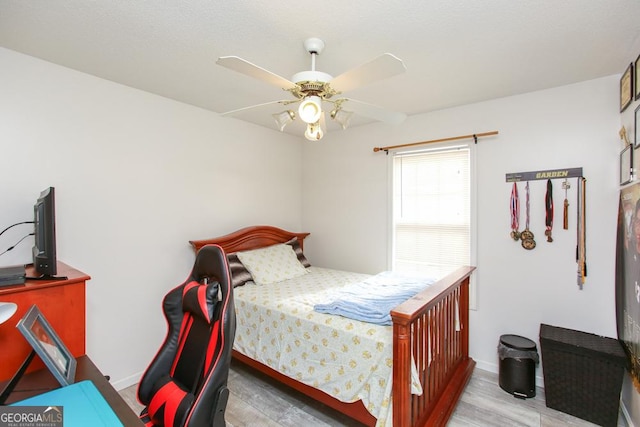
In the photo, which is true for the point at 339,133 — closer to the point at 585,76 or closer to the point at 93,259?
the point at 585,76

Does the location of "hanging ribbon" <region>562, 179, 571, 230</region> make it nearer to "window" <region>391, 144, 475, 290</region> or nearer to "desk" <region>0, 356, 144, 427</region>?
"window" <region>391, 144, 475, 290</region>

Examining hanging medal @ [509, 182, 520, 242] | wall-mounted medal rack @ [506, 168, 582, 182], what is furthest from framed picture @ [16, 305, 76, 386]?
wall-mounted medal rack @ [506, 168, 582, 182]

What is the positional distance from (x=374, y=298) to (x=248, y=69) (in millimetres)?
1700

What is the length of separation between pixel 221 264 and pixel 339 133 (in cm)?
282

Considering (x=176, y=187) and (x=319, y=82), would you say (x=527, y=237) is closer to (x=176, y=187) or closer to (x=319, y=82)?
(x=319, y=82)

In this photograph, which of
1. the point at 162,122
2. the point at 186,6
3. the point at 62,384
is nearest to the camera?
the point at 62,384

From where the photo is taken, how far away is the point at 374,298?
2.32 m

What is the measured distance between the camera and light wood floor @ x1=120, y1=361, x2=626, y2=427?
213 centimetres

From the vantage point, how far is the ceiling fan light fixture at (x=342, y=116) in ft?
6.22

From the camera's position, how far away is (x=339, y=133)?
3834mm

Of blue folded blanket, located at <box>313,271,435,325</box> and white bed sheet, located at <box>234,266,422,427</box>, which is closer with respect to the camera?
white bed sheet, located at <box>234,266,422,427</box>

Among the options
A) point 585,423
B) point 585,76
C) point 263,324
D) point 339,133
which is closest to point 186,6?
point 263,324

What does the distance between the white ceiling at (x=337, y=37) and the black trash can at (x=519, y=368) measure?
2044mm

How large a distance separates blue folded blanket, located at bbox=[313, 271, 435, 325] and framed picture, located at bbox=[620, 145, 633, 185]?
1495 millimetres
